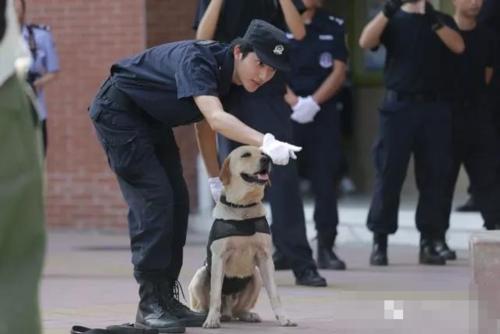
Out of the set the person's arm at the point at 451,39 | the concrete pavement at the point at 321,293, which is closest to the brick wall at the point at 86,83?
the concrete pavement at the point at 321,293

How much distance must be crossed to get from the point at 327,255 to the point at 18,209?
641 cm

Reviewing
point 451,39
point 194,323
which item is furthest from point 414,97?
point 194,323

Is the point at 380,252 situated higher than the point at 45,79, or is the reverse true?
the point at 45,79

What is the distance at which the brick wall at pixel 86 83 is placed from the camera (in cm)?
1222

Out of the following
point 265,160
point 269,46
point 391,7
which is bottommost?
point 265,160

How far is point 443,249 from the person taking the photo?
34.2 feet

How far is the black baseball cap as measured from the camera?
6848mm

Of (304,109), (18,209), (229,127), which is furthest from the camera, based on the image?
(304,109)

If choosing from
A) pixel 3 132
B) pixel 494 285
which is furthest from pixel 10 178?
pixel 494 285

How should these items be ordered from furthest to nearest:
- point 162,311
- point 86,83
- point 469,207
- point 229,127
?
point 86,83
point 469,207
point 162,311
point 229,127

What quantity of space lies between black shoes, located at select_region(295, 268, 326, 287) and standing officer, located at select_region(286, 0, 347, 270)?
45.0 inches

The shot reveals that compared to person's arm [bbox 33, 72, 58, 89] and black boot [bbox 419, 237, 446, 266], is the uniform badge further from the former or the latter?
person's arm [bbox 33, 72, 58, 89]

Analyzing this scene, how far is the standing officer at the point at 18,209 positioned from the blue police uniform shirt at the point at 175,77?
9.25 ft

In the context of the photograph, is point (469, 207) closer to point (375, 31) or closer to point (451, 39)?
point (451, 39)
